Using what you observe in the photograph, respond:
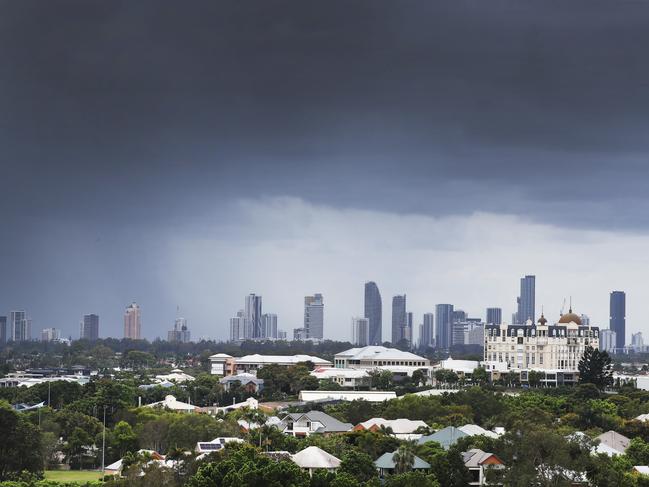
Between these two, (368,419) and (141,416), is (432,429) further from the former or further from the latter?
(141,416)

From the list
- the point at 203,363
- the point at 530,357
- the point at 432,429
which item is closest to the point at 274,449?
the point at 432,429

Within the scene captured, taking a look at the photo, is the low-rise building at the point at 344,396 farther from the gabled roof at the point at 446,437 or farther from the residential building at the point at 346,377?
the gabled roof at the point at 446,437

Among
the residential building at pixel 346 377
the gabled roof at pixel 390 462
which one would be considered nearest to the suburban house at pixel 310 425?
the gabled roof at pixel 390 462

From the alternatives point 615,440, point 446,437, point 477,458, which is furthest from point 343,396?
point 477,458

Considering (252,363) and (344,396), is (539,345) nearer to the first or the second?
(252,363)

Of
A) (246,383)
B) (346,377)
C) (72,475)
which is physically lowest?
(72,475)

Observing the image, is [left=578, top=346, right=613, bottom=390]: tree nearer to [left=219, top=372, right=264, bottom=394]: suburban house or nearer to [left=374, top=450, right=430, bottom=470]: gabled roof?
[left=219, top=372, right=264, bottom=394]: suburban house

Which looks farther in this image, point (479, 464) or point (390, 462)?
point (390, 462)
